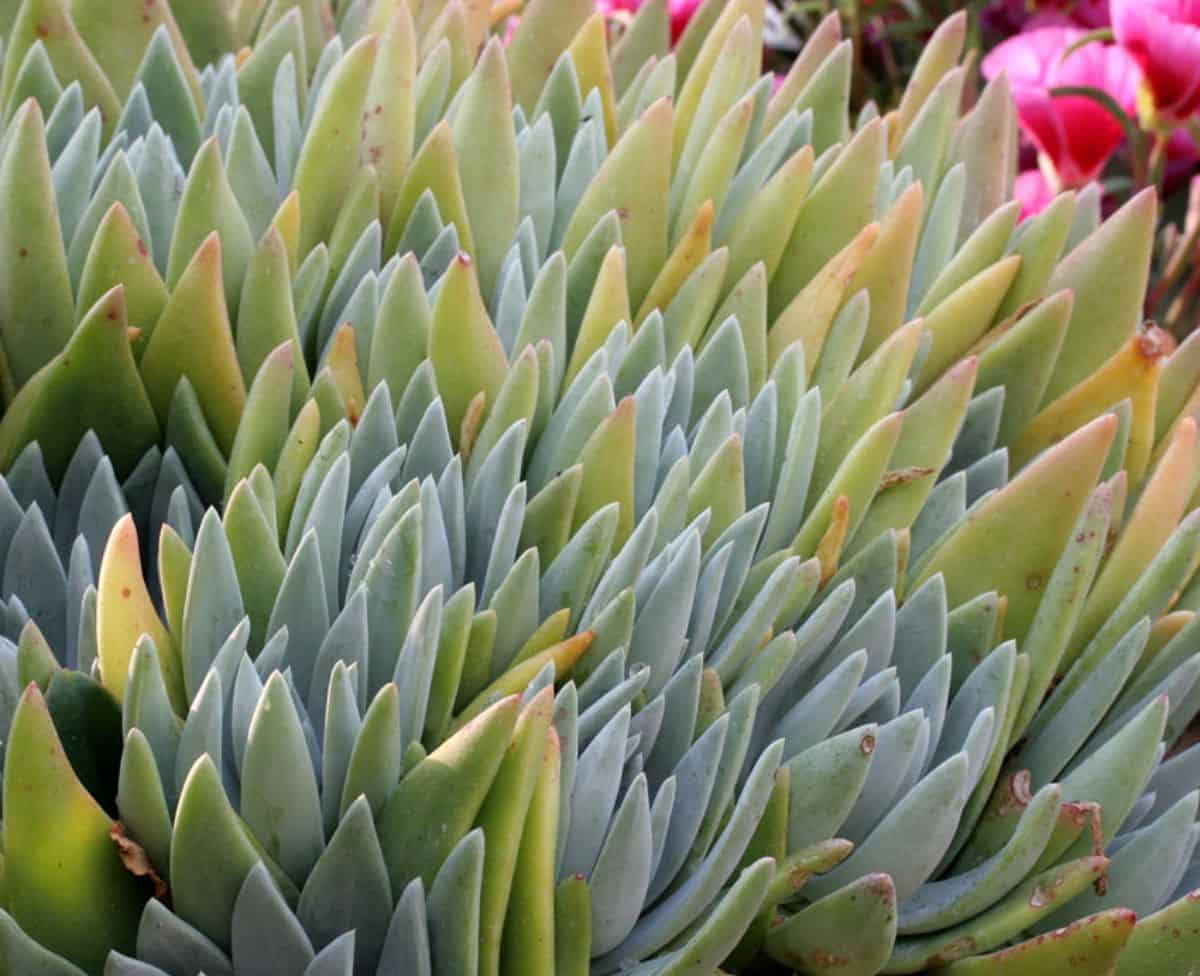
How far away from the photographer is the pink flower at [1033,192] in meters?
1.29

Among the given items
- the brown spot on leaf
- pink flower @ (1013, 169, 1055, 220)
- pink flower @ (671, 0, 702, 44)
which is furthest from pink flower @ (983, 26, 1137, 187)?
the brown spot on leaf

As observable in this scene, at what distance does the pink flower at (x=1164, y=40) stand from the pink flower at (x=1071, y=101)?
0.17ft

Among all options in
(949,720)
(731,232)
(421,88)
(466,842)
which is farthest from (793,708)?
(421,88)

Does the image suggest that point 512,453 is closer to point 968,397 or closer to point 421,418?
point 421,418

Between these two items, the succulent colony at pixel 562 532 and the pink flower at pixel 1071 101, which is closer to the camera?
the succulent colony at pixel 562 532

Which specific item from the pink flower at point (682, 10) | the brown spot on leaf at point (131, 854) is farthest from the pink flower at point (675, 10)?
the brown spot on leaf at point (131, 854)

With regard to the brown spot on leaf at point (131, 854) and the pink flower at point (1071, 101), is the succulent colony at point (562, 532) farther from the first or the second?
the pink flower at point (1071, 101)

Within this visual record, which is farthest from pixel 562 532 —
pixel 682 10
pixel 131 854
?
pixel 682 10

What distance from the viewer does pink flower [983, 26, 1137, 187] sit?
1235 millimetres

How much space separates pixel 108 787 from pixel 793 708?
10.9 inches

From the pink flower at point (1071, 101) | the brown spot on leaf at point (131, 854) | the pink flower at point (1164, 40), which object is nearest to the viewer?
the brown spot on leaf at point (131, 854)

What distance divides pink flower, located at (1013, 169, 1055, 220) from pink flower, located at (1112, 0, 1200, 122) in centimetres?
13

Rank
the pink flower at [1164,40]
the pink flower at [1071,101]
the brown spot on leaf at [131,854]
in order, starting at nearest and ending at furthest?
1. the brown spot on leaf at [131,854]
2. the pink flower at [1164,40]
3. the pink flower at [1071,101]

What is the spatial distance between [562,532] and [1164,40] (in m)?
0.73
